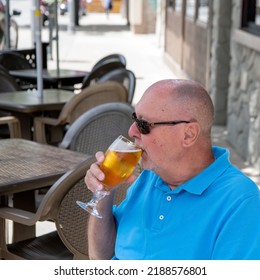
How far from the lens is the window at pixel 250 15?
7379 millimetres

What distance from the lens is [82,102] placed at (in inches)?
211

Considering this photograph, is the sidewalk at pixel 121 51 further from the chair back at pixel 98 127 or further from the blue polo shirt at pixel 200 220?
the blue polo shirt at pixel 200 220

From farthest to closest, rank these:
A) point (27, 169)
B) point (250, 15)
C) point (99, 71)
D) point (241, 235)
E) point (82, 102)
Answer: point (250, 15) → point (99, 71) → point (82, 102) → point (27, 169) → point (241, 235)

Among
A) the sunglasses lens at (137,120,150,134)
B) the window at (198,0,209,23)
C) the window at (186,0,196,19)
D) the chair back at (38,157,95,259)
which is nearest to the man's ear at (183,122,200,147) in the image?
the sunglasses lens at (137,120,150,134)

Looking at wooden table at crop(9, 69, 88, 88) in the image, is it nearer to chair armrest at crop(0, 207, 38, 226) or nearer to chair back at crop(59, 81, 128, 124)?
chair back at crop(59, 81, 128, 124)

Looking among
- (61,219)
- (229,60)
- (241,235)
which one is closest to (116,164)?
(241,235)

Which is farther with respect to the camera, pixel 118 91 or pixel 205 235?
pixel 118 91

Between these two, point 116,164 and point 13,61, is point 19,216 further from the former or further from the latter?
point 13,61

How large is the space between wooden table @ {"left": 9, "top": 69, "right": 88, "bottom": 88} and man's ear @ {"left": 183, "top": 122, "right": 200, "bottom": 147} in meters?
5.27

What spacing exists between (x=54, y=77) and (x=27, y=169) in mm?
3801

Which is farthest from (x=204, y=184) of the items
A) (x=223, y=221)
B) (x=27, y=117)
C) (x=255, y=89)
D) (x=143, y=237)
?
(x=255, y=89)

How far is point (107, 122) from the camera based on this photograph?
4.47 m

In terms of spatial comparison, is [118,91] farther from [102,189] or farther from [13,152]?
[102,189]
